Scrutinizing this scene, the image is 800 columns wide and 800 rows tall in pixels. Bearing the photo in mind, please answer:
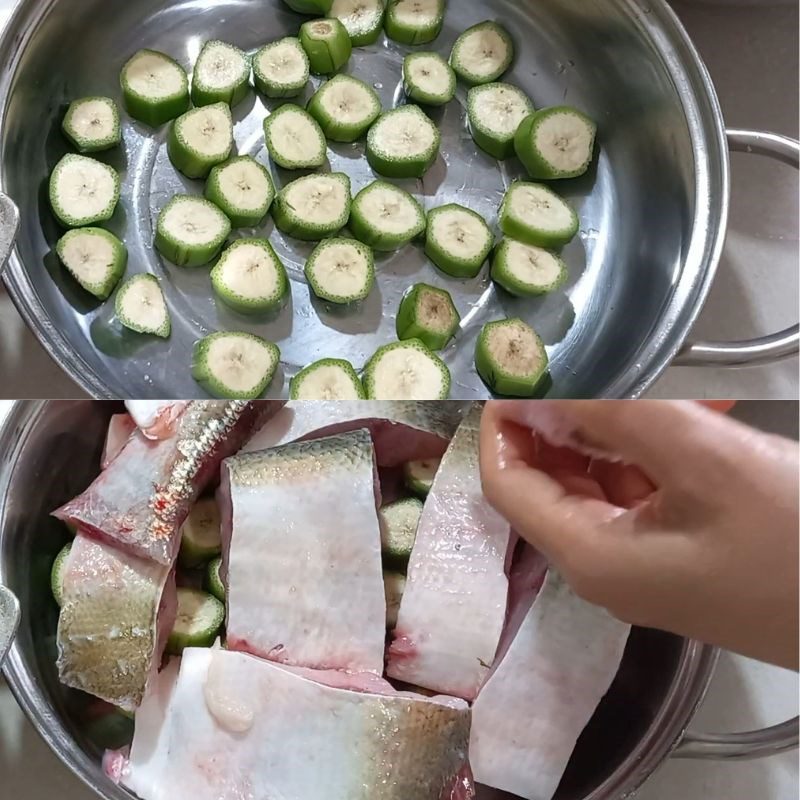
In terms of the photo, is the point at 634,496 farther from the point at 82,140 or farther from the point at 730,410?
the point at 82,140

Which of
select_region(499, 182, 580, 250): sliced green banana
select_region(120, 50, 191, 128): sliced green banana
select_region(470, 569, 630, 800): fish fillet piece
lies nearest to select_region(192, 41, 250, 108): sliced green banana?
select_region(120, 50, 191, 128): sliced green banana

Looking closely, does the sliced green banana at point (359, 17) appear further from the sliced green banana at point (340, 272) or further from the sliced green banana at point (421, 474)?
the sliced green banana at point (421, 474)

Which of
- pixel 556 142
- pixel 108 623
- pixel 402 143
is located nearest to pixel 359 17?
pixel 402 143

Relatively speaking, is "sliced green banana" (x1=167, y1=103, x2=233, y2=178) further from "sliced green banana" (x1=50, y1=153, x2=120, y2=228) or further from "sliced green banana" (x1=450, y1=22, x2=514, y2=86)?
"sliced green banana" (x1=450, y1=22, x2=514, y2=86)

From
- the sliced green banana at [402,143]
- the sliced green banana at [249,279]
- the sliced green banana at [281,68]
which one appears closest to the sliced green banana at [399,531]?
the sliced green banana at [249,279]

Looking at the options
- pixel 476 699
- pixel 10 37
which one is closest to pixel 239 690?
pixel 476 699
